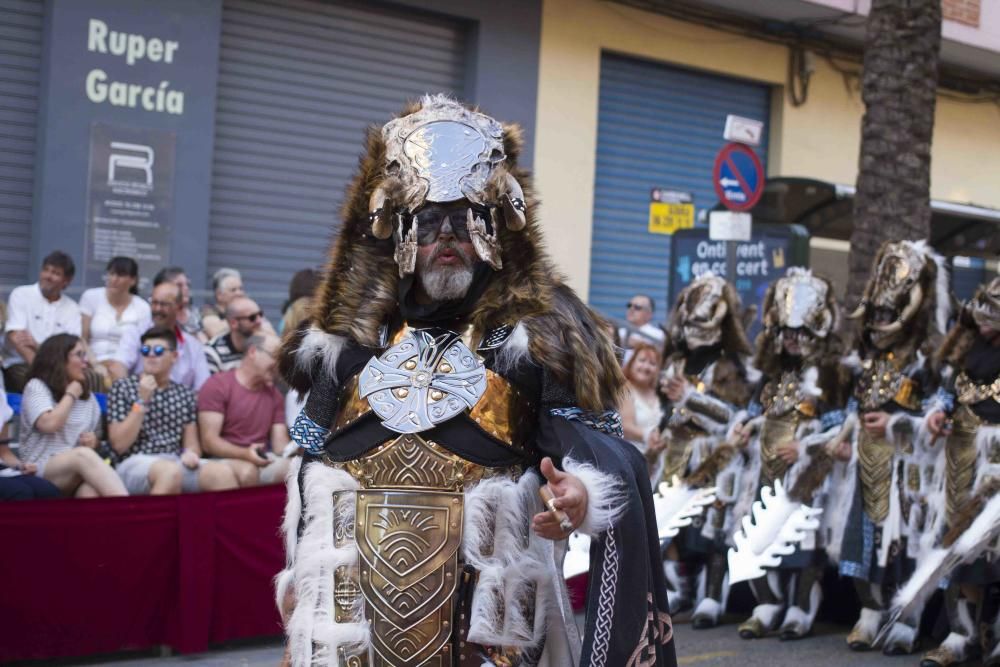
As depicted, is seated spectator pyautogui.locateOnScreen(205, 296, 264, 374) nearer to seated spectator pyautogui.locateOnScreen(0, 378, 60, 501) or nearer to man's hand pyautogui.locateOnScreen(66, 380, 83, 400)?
man's hand pyautogui.locateOnScreen(66, 380, 83, 400)

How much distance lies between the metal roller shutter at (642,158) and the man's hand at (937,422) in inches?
342

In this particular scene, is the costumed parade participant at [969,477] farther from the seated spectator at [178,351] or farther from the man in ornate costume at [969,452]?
the seated spectator at [178,351]

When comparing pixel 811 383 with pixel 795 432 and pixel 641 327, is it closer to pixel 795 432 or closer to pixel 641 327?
pixel 795 432

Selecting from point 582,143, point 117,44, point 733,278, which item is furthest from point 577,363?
point 582,143

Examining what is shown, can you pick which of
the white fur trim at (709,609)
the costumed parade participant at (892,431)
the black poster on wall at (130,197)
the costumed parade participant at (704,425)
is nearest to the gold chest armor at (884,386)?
the costumed parade participant at (892,431)

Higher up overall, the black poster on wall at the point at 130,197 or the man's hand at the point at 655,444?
the black poster on wall at the point at 130,197

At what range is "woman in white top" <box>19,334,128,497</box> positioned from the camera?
24.0ft

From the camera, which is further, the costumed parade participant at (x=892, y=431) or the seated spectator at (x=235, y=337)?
the seated spectator at (x=235, y=337)

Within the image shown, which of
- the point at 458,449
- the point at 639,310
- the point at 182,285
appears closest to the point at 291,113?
the point at 639,310

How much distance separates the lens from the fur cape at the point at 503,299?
12.4ft

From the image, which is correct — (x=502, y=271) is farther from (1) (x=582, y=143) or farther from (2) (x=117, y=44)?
(1) (x=582, y=143)

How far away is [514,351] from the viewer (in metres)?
3.77

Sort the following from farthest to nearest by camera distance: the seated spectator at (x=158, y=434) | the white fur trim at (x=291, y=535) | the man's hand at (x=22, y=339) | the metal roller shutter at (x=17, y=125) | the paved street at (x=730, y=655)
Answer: the metal roller shutter at (x=17, y=125), the man's hand at (x=22, y=339), the seated spectator at (x=158, y=434), the paved street at (x=730, y=655), the white fur trim at (x=291, y=535)

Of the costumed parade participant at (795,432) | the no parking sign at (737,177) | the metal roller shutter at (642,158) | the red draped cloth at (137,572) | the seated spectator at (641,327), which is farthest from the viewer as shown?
the metal roller shutter at (642,158)
